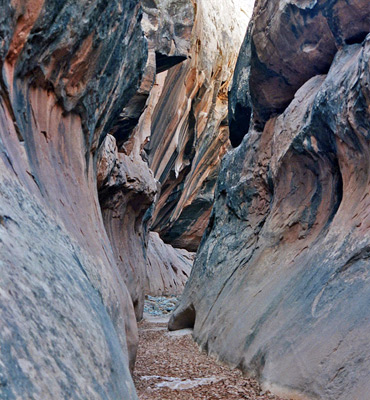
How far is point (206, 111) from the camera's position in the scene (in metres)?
22.4

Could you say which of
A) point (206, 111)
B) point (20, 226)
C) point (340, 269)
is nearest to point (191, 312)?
point (340, 269)

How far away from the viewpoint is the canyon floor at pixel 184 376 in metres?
3.83

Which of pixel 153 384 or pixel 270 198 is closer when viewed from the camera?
pixel 153 384

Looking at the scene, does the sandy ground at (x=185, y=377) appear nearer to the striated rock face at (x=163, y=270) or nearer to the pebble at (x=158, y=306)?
the pebble at (x=158, y=306)

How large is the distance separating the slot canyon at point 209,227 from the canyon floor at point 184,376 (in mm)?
32

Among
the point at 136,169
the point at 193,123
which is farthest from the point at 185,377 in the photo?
the point at 193,123

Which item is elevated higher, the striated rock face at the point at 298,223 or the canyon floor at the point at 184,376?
the striated rock face at the point at 298,223

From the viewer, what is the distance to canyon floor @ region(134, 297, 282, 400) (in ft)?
12.6

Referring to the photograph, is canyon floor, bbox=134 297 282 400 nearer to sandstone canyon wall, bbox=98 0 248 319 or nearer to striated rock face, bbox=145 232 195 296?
sandstone canyon wall, bbox=98 0 248 319

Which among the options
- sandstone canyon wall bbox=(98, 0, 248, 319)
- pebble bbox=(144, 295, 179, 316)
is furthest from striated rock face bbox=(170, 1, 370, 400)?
pebble bbox=(144, 295, 179, 316)

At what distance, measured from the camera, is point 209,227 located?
9406 mm

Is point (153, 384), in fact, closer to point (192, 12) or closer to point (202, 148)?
point (192, 12)

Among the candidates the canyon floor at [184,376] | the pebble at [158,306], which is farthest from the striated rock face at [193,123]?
the canyon floor at [184,376]

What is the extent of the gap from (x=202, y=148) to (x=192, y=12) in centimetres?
897
